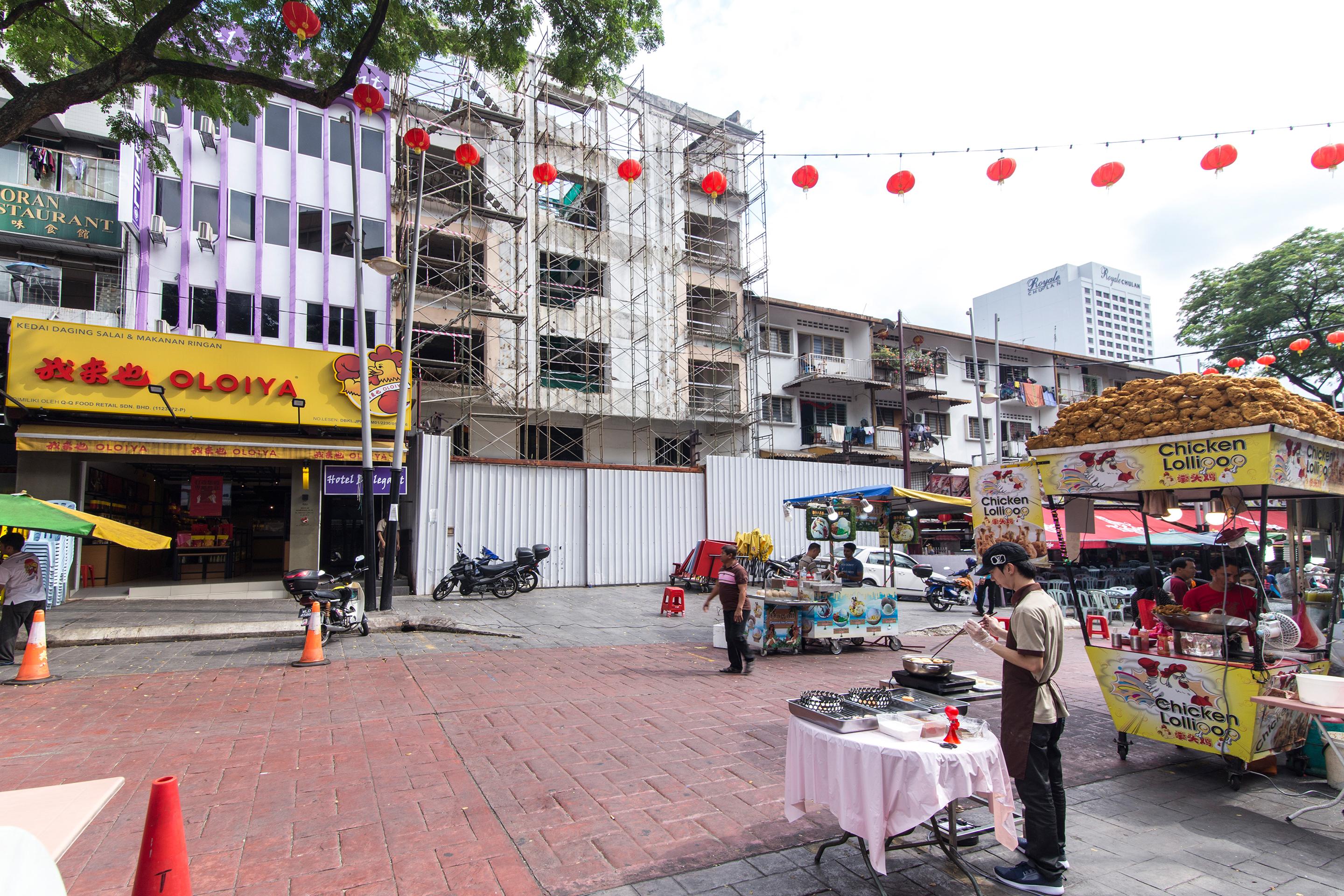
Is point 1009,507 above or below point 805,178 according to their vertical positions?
below

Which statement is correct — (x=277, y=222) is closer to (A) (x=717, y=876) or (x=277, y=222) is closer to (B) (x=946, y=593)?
(B) (x=946, y=593)

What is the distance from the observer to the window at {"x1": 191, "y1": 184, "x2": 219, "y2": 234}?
1858cm

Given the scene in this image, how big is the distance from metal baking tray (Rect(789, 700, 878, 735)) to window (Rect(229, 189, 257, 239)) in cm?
2079

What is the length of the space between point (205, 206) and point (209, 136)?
71.0 inches

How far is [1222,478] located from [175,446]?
17.5 m

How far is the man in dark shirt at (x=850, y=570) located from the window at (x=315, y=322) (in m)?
15.7

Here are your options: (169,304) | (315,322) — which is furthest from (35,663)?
(315,322)

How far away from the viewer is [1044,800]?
3.80 meters

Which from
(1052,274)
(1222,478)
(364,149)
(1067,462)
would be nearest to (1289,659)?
(1222,478)

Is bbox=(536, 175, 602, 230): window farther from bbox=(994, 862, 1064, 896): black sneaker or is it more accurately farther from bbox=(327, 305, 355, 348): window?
bbox=(994, 862, 1064, 896): black sneaker

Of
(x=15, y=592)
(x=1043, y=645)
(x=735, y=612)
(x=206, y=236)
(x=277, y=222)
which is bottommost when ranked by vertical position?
(x=735, y=612)

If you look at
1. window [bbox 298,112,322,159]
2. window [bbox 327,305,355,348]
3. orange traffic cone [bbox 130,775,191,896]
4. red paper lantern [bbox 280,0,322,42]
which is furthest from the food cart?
window [bbox 298,112,322,159]

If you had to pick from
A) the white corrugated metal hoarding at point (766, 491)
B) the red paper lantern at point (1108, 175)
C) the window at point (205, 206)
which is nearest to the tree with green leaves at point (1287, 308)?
the white corrugated metal hoarding at point (766, 491)

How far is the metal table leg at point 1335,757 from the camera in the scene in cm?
451
